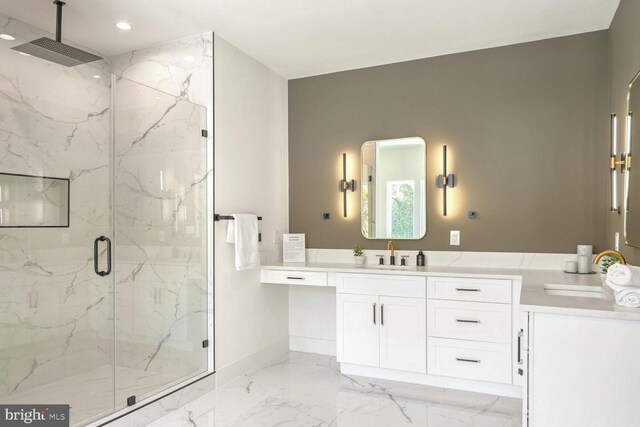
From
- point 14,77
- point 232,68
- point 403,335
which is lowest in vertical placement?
point 403,335

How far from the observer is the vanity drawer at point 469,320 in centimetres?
317

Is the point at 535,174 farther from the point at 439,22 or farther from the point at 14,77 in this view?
the point at 14,77

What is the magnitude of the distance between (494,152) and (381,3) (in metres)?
1.55

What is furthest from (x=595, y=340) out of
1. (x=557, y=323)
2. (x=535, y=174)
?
(x=535, y=174)

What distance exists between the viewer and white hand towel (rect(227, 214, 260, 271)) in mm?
3502

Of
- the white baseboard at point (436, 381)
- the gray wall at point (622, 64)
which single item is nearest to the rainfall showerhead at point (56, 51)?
the white baseboard at point (436, 381)

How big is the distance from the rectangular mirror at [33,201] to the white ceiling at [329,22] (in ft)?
4.16

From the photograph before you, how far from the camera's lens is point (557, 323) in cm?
183

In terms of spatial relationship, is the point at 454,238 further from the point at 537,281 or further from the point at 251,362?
the point at 251,362

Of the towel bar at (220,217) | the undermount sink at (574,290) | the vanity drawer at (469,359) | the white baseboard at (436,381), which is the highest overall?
the towel bar at (220,217)

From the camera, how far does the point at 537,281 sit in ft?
9.16

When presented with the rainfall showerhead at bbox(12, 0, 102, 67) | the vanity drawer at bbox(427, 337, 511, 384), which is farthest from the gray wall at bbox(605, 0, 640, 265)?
the rainfall showerhead at bbox(12, 0, 102, 67)

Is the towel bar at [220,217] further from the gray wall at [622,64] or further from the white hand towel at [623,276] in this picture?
the gray wall at [622,64]

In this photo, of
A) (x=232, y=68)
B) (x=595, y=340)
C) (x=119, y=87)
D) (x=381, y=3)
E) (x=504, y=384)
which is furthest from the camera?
(x=232, y=68)
